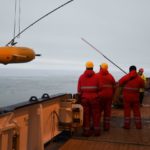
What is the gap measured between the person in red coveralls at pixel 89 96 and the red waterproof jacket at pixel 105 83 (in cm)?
41

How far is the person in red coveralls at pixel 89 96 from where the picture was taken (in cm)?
651

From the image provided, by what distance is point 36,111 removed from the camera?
4.98 metres

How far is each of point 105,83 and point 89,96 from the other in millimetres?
706

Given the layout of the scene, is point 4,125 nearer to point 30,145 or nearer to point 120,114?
point 30,145

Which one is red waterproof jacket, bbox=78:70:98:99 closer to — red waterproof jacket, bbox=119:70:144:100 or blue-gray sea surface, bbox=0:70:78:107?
red waterproof jacket, bbox=119:70:144:100

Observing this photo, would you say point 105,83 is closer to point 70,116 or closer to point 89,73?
point 89,73

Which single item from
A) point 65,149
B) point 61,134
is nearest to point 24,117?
point 65,149

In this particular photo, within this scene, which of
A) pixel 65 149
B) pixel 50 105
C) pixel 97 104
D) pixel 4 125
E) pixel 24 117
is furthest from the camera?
pixel 97 104

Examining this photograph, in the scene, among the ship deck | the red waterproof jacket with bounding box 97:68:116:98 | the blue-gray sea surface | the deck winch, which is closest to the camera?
the ship deck

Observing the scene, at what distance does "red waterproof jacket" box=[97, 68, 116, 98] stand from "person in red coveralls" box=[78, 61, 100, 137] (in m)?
0.41

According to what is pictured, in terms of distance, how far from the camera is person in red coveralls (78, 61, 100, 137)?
256 inches

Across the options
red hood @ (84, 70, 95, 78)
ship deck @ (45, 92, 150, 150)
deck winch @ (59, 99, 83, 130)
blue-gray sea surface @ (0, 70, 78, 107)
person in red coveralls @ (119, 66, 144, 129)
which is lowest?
blue-gray sea surface @ (0, 70, 78, 107)

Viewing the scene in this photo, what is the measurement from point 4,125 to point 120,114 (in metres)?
5.99

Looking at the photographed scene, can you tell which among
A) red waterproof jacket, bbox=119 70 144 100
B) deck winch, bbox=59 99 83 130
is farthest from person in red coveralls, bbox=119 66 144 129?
deck winch, bbox=59 99 83 130
